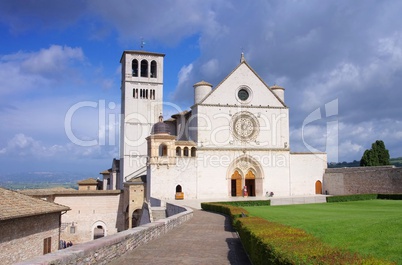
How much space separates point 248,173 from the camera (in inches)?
1775

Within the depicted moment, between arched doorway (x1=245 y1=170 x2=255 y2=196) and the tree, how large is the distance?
18.0m

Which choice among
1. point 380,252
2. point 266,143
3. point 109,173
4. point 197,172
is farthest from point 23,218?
point 109,173

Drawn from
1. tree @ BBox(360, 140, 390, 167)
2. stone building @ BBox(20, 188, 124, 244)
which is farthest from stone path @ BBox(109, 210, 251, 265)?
tree @ BBox(360, 140, 390, 167)

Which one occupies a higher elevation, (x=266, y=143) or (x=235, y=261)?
(x=266, y=143)

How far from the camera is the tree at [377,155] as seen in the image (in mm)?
53656

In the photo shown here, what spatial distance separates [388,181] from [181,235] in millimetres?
28278

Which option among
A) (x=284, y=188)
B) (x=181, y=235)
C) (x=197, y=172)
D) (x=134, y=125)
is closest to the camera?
(x=181, y=235)

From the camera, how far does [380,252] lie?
9.56m

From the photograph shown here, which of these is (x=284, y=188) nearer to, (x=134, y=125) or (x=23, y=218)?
(x=134, y=125)

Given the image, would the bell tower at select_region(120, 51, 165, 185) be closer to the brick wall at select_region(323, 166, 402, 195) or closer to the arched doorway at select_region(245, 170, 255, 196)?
the arched doorway at select_region(245, 170, 255, 196)

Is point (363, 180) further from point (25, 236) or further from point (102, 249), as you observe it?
point (102, 249)

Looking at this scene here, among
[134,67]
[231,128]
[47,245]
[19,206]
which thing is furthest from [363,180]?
[19,206]

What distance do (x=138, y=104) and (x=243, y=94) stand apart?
51.3 ft

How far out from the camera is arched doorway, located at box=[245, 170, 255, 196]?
45219mm
